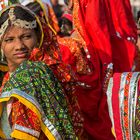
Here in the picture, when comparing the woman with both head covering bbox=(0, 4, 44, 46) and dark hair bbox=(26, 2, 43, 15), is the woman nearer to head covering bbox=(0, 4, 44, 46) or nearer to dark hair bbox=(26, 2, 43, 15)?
head covering bbox=(0, 4, 44, 46)

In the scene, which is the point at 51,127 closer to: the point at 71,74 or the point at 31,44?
the point at 71,74

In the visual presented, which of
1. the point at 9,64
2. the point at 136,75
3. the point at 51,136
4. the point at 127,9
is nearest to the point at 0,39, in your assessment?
the point at 9,64

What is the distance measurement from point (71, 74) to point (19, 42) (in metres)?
0.43

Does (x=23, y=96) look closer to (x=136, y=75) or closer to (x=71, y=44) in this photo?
(x=136, y=75)

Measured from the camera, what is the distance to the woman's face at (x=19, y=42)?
340 cm

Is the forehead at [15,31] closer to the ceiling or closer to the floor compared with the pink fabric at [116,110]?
closer to the ceiling

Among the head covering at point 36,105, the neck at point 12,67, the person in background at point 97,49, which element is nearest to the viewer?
the head covering at point 36,105

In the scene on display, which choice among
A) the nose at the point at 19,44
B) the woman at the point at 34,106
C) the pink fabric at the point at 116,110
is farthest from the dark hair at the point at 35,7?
the pink fabric at the point at 116,110

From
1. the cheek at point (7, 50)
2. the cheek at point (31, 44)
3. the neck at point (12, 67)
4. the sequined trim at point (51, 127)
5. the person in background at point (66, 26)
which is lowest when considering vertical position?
the sequined trim at point (51, 127)

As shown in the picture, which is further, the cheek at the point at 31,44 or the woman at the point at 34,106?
the cheek at the point at 31,44

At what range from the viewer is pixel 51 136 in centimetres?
286

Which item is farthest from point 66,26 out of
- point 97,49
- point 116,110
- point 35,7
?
point 116,110

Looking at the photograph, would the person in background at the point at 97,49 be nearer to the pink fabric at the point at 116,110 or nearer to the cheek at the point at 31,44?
the cheek at the point at 31,44

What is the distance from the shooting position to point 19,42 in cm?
340
